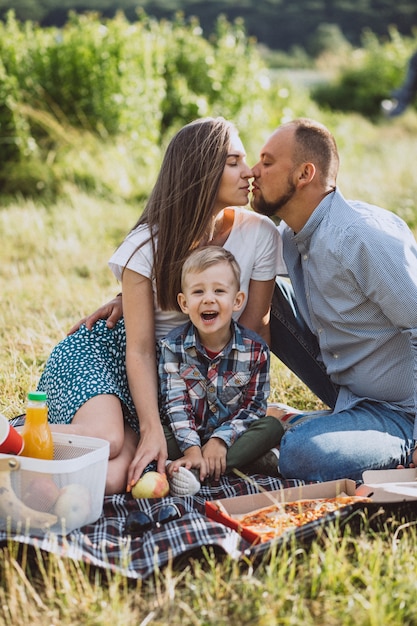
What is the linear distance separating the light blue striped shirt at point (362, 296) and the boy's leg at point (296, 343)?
0.21 meters

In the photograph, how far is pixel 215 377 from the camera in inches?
153

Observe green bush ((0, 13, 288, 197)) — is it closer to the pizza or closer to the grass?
the pizza

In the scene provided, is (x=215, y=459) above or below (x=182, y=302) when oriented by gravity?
below

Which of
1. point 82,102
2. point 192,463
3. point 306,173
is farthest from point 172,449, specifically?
point 82,102

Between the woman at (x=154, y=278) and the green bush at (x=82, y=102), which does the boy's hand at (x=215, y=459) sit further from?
the green bush at (x=82, y=102)

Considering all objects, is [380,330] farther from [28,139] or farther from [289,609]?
[28,139]

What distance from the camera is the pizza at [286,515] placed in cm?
302

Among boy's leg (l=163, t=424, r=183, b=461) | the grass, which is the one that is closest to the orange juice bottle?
the grass

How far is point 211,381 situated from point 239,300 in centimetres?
40

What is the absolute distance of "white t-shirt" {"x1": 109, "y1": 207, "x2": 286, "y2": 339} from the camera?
4.06 meters

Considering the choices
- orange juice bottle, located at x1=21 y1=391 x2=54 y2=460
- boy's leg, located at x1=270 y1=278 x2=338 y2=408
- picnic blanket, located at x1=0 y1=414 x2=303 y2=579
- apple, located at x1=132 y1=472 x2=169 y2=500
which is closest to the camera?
picnic blanket, located at x1=0 y1=414 x2=303 y2=579

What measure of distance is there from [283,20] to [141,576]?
34121 mm

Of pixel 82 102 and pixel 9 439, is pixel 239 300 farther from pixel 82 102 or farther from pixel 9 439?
pixel 82 102

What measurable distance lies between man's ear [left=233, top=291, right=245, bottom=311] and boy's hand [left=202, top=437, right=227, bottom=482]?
65cm
